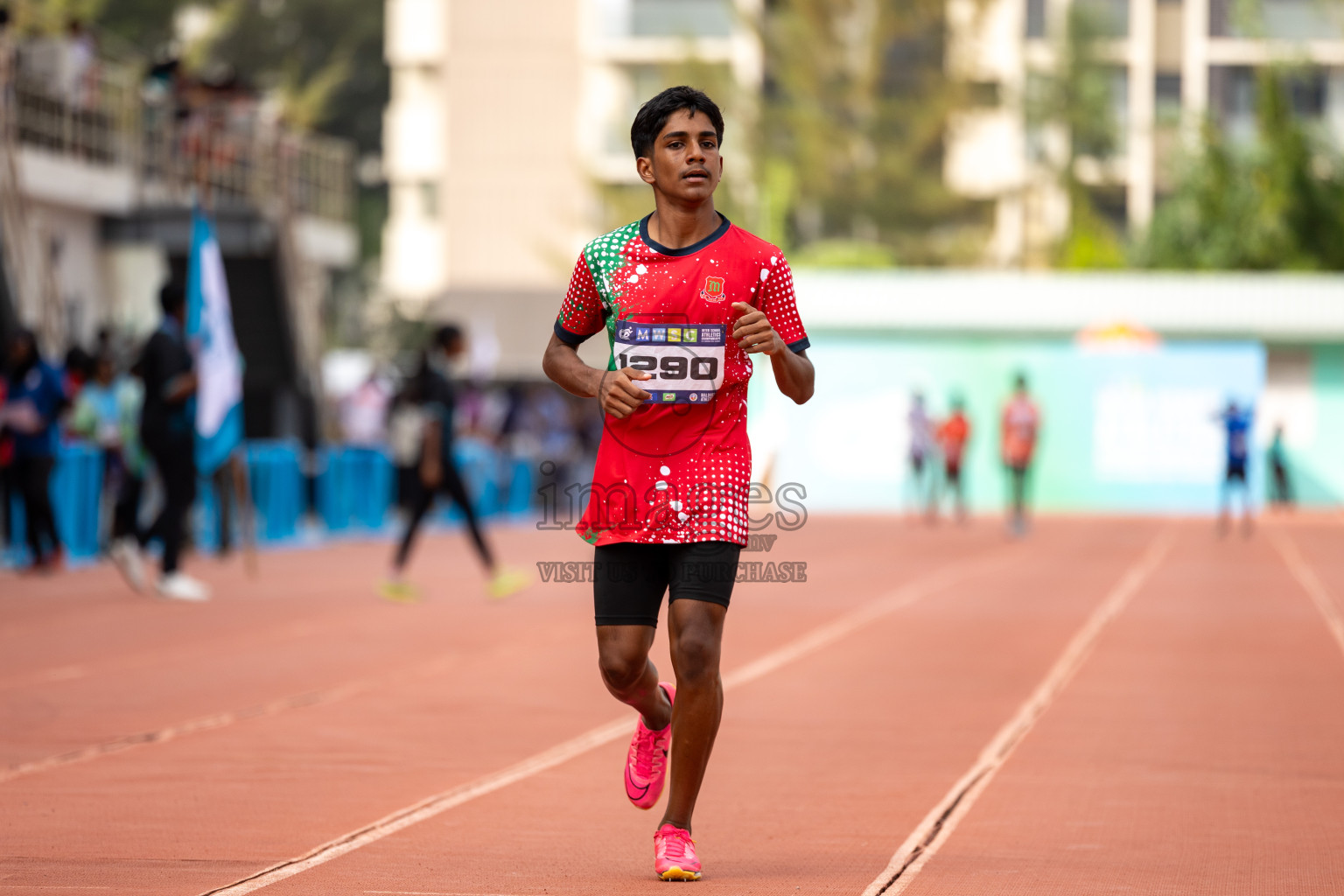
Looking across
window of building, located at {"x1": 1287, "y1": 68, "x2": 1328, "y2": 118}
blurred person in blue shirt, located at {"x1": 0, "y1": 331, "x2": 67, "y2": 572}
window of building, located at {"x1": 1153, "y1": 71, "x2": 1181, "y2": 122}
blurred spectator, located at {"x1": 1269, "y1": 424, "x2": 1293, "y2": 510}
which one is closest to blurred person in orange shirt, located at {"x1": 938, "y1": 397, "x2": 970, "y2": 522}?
blurred spectator, located at {"x1": 1269, "y1": 424, "x2": 1293, "y2": 510}

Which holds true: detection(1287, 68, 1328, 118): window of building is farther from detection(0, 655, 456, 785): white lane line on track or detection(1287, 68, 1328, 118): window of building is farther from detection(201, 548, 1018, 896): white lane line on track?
detection(0, 655, 456, 785): white lane line on track

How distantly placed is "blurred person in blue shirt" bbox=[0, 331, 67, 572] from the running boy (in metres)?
12.4

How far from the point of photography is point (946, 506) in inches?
1510

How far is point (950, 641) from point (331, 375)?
1583 inches

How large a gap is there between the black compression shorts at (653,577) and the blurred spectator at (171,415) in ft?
32.0

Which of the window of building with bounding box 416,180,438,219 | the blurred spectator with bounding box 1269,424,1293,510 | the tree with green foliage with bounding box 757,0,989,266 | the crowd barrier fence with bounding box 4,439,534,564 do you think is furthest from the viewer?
the window of building with bounding box 416,180,438,219

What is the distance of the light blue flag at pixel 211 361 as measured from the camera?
16.6 meters

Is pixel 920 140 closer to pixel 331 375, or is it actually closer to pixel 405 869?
pixel 331 375

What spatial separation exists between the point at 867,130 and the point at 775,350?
172ft

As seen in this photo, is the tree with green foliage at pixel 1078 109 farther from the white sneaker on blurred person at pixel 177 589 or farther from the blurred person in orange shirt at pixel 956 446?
the white sneaker on blurred person at pixel 177 589

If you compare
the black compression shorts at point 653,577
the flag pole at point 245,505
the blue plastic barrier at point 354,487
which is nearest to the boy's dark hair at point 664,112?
the black compression shorts at point 653,577

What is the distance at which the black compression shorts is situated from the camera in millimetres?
5820

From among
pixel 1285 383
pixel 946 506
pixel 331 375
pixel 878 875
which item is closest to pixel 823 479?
pixel 946 506

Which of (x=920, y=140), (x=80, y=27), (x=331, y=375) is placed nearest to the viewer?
(x=80, y=27)
